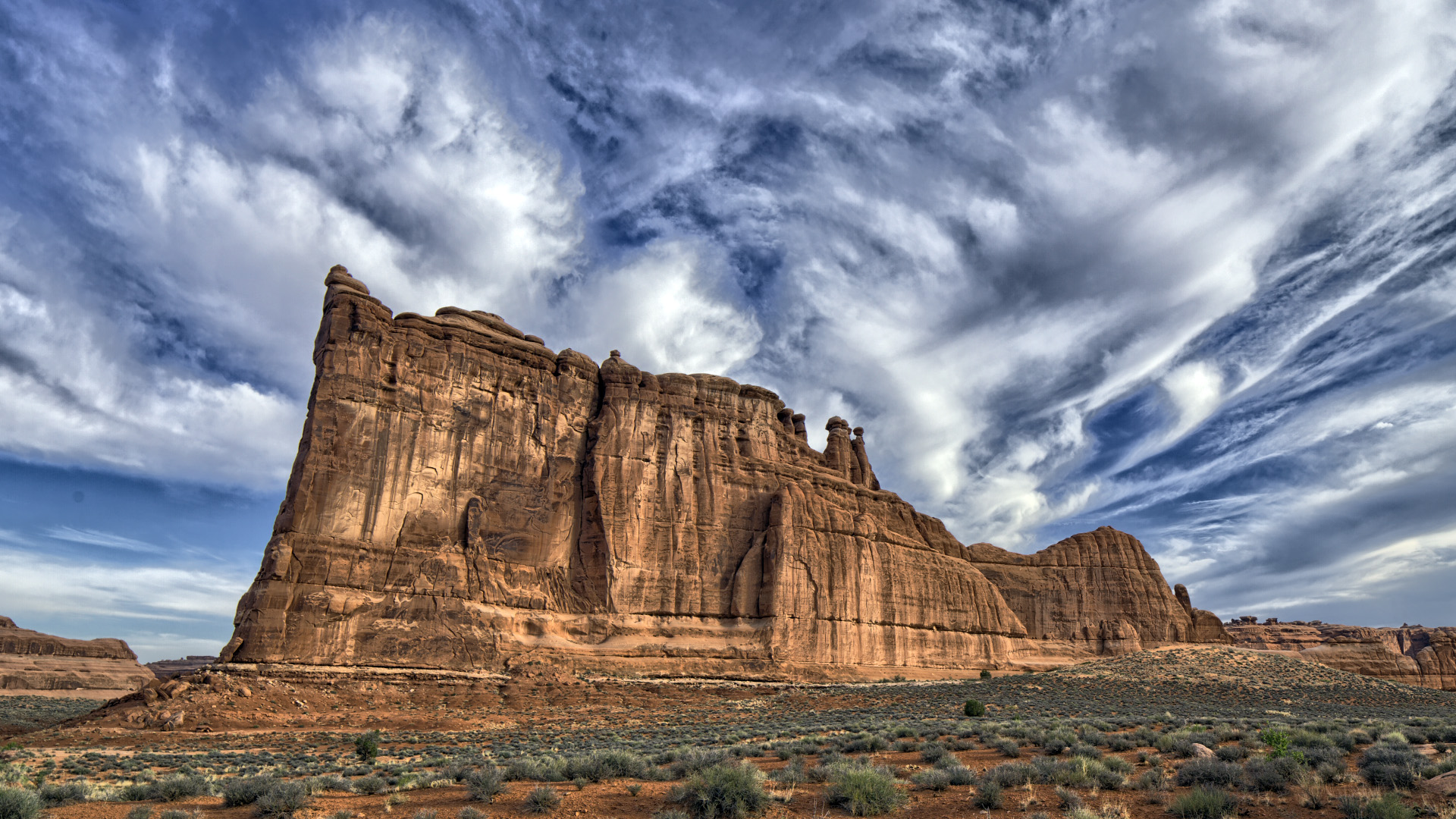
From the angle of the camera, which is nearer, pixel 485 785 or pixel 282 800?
pixel 282 800

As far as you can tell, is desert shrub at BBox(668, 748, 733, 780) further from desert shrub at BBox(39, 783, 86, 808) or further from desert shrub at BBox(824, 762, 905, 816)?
desert shrub at BBox(39, 783, 86, 808)

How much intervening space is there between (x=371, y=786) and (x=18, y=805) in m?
4.89

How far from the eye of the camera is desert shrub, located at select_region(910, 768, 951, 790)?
12.3 meters

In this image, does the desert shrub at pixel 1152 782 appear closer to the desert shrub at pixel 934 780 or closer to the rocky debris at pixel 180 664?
the desert shrub at pixel 934 780

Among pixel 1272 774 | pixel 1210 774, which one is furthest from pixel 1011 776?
pixel 1272 774

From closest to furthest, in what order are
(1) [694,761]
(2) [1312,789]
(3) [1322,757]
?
(2) [1312,789]
(3) [1322,757]
(1) [694,761]


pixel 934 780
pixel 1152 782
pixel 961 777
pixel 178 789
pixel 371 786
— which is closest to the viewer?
pixel 1152 782

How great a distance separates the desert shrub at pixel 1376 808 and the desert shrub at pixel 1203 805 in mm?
1234

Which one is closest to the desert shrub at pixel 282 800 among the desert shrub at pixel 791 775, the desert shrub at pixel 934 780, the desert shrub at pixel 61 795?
the desert shrub at pixel 61 795

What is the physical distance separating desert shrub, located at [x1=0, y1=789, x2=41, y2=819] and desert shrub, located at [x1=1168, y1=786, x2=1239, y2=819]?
16214 millimetres

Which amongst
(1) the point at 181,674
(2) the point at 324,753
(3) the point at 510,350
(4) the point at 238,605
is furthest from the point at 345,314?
(2) the point at 324,753

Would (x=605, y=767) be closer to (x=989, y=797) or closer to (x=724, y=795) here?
(x=724, y=795)

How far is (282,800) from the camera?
39.2 feet

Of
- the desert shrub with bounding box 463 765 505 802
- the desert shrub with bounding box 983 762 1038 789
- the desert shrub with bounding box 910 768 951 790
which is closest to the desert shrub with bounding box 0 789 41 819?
Result: the desert shrub with bounding box 463 765 505 802
